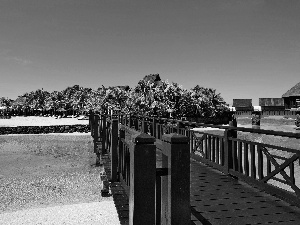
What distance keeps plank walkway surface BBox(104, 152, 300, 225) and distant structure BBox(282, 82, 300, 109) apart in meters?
52.5

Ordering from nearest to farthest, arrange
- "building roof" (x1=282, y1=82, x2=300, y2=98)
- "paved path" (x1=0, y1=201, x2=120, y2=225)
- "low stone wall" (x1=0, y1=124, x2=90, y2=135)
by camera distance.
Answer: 1. "paved path" (x1=0, y1=201, x2=120, y2=225)
2. "low stone wall" (x1=0, y1=124, x2=90, y2=135)
3. "building roof" (x1=282, y1=82, x2=300, y2=98)

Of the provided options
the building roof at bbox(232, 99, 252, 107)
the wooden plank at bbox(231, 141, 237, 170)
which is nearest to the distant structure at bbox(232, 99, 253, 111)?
the building roof at bbox(232, 99, 252, 107)

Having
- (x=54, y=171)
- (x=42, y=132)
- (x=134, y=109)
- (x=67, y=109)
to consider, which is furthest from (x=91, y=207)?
(x=67, y=109)

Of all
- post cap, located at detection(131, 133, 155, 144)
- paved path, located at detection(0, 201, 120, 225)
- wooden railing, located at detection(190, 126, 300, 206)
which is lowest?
paved path, located at detection(0, 201, 120, 225)

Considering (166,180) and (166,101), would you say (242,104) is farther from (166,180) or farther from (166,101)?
(166,180)

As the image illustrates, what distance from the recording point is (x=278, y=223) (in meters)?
4.21

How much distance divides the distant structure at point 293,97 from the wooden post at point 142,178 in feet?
184

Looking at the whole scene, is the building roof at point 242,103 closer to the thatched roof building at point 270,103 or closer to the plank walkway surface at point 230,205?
the thatched roof building at point 270,103

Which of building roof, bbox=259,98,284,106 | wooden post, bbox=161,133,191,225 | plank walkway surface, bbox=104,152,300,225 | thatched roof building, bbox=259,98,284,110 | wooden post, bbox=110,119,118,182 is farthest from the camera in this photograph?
building roof, bbox=259,98,284,106

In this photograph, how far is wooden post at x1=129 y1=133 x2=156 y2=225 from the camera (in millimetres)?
2830

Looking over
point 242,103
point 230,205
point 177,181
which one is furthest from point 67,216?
point 242,103

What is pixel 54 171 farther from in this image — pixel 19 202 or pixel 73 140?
pixel 73 140

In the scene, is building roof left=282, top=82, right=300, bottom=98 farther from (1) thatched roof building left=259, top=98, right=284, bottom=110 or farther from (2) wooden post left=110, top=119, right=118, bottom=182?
(2) wooden post left=110, top=119, right=118, bottom=182

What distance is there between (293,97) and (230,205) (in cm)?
5719
